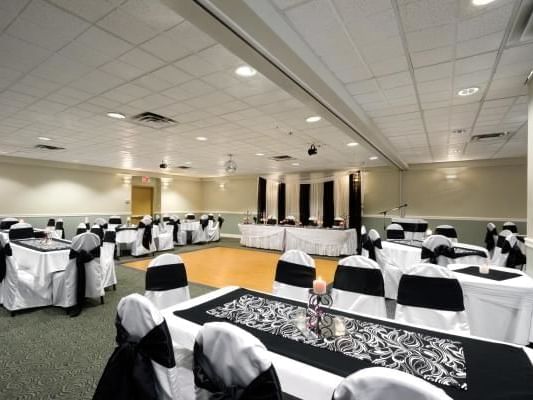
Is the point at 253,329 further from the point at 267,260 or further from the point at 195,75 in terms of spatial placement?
the point at 267,260

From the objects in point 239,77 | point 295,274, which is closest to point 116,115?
point 239,77

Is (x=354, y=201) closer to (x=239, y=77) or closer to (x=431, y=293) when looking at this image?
(x=239, y=77)

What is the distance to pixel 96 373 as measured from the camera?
7.66ft

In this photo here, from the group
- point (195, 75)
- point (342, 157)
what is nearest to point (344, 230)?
point (342, 157)

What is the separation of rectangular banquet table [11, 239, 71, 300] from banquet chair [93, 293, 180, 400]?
10.8 ft

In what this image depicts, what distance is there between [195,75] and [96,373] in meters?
2.84

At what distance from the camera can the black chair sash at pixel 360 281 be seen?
2.16m

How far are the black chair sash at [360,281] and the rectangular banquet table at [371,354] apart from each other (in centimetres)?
49

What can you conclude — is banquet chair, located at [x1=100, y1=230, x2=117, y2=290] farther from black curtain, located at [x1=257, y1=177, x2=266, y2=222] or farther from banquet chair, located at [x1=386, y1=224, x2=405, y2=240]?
black curtain, located at [x1=257, y1=177, x2=266, y2=222]

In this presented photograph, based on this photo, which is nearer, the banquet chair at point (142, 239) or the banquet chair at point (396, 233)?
the banquet chair at point (396, 233)

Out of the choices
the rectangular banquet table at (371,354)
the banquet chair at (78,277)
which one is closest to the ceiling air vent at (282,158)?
the banquet chair at (78,277)

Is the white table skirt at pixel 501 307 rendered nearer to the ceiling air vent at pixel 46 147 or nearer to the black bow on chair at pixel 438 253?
the black bow on chair at pixel 438 253

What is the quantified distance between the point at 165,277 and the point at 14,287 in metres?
2.61

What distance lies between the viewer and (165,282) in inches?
91.5
